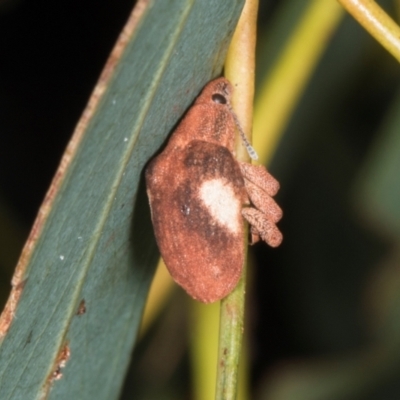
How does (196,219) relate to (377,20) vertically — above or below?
below

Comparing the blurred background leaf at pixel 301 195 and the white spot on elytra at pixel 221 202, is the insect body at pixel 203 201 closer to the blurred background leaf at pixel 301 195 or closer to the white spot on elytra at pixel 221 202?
the white spot on elytra at pixel 221 202

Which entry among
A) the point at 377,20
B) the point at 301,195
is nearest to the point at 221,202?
the point at 377,20

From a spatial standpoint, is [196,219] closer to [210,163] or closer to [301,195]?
[210,163]

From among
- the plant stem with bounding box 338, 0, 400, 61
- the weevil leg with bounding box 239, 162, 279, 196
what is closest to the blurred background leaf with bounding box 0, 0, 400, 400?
the weevil leg with bounding box 239, 162, 279, 196

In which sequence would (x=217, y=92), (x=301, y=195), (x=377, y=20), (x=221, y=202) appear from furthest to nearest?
(x=301, y=195) → (x=221, y=202) → (x=217, y=92) → (x=377, y=20)

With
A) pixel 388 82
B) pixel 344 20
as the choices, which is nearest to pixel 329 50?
pixel 344 20

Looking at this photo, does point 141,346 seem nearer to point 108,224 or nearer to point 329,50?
point 329,50

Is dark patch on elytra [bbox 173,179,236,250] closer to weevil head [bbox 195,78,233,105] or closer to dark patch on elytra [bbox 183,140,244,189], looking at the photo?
dark patch on elytra [bbox 183,140,244,189]

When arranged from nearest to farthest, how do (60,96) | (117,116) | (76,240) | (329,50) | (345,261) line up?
(117,116)
(76,240)
(329,50)
(60,96)
(345,261)
